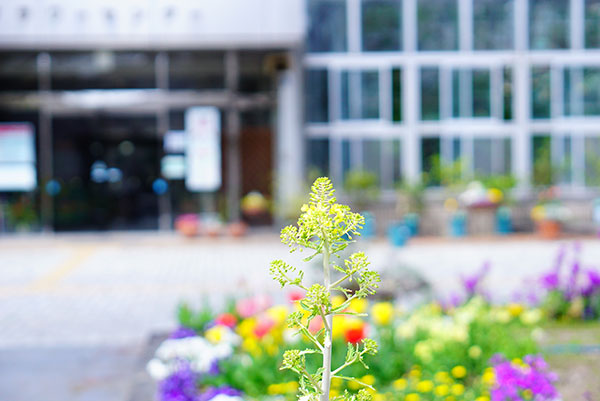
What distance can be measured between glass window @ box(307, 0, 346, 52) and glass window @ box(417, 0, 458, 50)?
71.4 inches

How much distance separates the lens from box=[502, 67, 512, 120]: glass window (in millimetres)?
18344

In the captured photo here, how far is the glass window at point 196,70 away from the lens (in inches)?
674

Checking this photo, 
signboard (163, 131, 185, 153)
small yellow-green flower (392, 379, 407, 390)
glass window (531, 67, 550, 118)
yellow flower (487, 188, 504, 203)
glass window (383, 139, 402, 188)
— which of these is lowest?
yellow flower (487, 188, 504, 203)

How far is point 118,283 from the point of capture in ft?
35.8

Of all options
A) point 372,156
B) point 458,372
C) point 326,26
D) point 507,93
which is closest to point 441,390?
point 458,372

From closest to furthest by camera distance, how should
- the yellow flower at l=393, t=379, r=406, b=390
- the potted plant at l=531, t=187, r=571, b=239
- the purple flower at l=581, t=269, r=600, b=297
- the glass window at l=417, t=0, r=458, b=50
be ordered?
1. the yellow flower at l=393, t=379, r=406, b=390
2. the purple flower at l=581, t=269, r=600, b=297
3. the potted plant at l=531, t=187, r=571, b=239
4. the glass window at l=417, t=0, r=458, b=50

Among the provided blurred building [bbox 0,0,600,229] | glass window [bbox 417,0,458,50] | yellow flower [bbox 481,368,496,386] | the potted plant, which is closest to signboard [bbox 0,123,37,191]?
blurred building [bbox 0,0,600,229]

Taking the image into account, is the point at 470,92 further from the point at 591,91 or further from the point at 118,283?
the point at 118,283

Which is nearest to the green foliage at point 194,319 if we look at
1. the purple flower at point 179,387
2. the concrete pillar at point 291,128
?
the purple flower at point 179,387

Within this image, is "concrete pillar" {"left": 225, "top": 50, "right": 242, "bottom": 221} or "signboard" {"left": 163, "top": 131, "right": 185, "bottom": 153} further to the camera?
"signboard" {"left": 163, "top": 131, "right": 185, "bottom": 153}

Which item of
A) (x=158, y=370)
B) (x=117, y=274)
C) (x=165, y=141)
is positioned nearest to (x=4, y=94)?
(x=165, y=141)

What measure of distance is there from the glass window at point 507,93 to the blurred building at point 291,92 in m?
0.03

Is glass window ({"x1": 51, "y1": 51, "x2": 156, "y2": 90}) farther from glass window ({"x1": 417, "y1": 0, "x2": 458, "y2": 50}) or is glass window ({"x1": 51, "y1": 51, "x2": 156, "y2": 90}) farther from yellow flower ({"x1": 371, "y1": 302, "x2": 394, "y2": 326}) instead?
yellow flower ({"x1": 371, "y1": 302, "x2": 394, "y2": 326})

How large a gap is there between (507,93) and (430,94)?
1.85 meters
